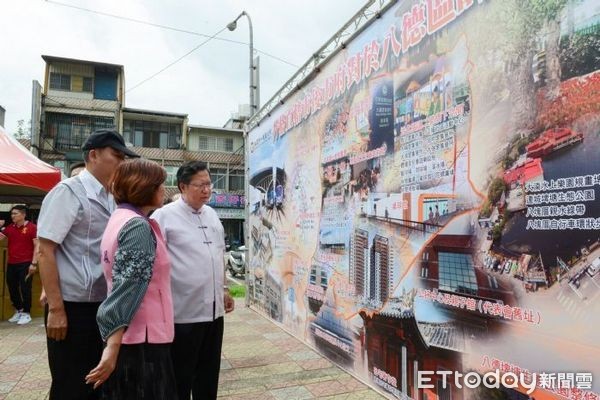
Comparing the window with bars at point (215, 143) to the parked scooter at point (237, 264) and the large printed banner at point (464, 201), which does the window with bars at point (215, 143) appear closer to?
the parked scooter at point (237, 264)

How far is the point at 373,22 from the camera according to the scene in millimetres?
3211

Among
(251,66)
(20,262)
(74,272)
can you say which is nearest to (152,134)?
(251,66)

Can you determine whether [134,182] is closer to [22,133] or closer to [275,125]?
[275,125]

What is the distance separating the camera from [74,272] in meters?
1.93

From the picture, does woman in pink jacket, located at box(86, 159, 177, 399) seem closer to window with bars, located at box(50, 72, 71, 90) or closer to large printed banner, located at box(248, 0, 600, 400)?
large printed banner, located at box(248, 0, 600, 400)

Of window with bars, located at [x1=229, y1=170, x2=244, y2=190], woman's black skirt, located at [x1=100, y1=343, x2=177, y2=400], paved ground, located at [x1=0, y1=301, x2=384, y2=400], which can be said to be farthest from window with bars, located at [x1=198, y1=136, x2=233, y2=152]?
woman's black skirt, located at [x1=100, y1=343, x2=177, y2=400]

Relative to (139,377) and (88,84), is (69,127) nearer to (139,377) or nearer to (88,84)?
(88,84)

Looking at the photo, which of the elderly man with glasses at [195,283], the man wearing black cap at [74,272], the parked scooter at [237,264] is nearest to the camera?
the man wearing black cap at [74,272]

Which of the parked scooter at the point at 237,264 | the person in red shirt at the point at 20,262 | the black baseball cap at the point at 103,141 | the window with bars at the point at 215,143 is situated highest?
the window with bars at the point at 215,143

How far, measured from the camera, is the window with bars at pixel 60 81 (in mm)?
20266

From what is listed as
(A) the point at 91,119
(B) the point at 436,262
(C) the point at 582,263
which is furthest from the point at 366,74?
(A) the point at 91,119

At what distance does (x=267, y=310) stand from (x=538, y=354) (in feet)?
14.3

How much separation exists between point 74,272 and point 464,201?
203cm

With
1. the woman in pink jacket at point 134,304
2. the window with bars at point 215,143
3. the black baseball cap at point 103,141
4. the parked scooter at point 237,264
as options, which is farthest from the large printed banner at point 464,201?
the window with bars at point 215,143
